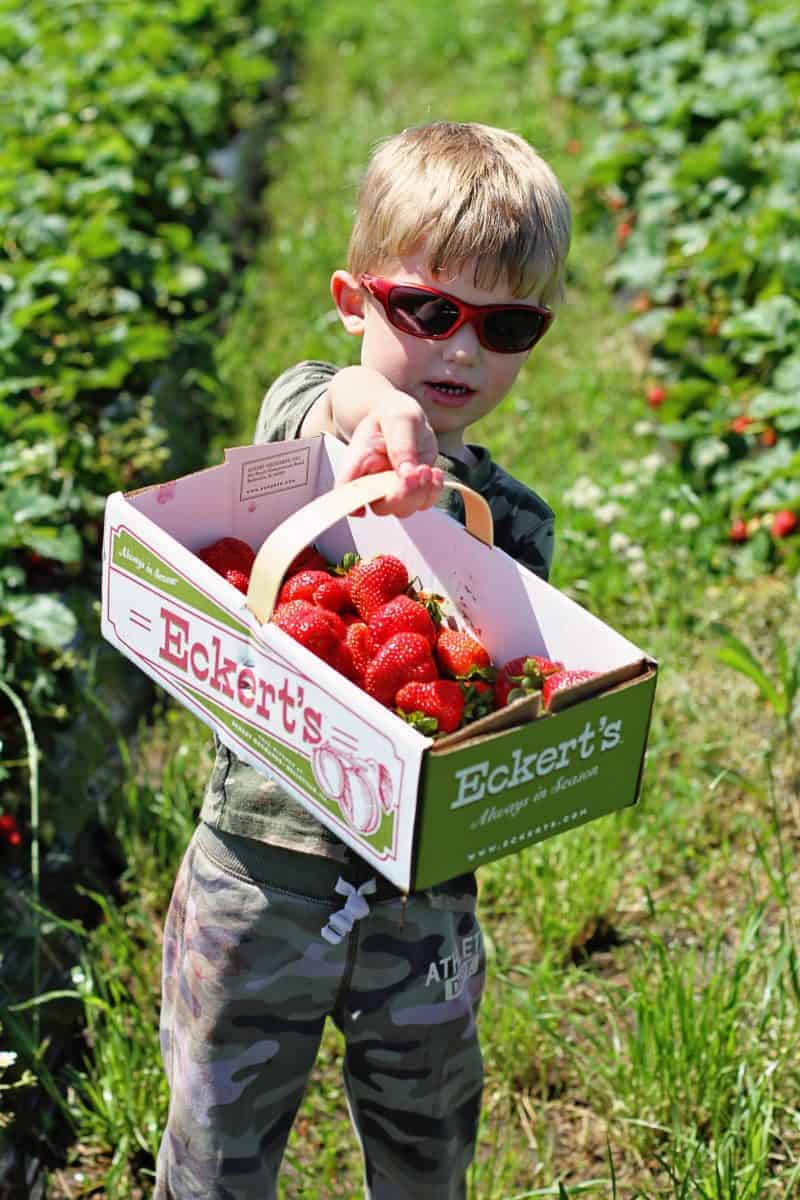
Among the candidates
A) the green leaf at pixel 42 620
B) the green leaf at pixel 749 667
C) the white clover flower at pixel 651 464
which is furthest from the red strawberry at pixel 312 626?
the white clover flower at pixel 651 464

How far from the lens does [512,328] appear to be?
1859 mm

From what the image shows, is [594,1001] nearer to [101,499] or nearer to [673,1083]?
[673,1083]

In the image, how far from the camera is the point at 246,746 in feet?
5.56

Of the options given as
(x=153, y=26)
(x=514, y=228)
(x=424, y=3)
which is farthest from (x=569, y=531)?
(x=424, y=3)

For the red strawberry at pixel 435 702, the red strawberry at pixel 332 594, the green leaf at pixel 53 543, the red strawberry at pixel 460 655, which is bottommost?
the red strawberry at pixel 435 702

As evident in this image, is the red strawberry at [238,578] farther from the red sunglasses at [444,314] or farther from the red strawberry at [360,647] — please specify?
the red sunglasses at [444,314]

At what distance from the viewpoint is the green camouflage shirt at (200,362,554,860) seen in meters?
1.86

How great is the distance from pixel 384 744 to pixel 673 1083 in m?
1.23

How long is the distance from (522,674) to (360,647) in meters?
0.18

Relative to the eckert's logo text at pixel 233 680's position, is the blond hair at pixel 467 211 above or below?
above

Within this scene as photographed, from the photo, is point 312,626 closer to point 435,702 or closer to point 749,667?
point 435,702

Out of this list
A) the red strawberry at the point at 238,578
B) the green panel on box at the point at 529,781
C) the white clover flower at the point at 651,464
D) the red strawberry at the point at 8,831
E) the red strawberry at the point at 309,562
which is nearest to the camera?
the green panel on box at the point at 529,781

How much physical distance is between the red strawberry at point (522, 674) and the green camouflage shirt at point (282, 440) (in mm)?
255

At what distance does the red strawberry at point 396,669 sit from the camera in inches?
66.8
